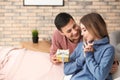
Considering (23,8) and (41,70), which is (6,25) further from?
(41,70)

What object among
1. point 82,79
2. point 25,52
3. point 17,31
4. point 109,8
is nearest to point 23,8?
point 17,31

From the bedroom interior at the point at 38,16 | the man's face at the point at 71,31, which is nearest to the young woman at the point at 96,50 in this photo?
the man's face at the point at 71,31

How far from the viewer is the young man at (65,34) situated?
246cm

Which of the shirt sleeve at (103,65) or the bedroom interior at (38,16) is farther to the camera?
the bedroom interior at (38,16)

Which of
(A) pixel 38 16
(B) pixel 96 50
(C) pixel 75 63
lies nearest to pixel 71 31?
(C) pixel 75 63

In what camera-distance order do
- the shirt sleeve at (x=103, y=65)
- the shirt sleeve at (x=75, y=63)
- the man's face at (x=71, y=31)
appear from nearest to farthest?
1. the shirt sleeve at (x=103, y=65)
2. the shirt sleeve at (x=75, y=63)
3. the man's face at (x=71, y=31)

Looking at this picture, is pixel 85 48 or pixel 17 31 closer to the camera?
pixel 85 48

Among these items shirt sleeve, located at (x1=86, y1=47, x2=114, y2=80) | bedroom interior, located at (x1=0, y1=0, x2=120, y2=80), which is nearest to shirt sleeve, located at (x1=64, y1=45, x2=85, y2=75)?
shirt sleeve, located at (x1=86, y1=47, x2=114, y2=80)

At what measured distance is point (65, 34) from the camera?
2.50 m

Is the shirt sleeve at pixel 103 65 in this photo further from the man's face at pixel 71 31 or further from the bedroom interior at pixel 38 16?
the bedroom interior at pixel 38 16

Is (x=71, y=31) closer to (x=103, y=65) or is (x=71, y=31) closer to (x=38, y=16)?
(x=103, y=65)

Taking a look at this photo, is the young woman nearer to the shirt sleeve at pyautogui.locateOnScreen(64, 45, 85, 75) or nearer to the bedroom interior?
the shirt sleeve at pyautogui.locateOnScreen(64, 45, 85, 75)

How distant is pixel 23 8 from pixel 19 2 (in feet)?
0.42

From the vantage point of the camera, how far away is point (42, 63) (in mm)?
2629
